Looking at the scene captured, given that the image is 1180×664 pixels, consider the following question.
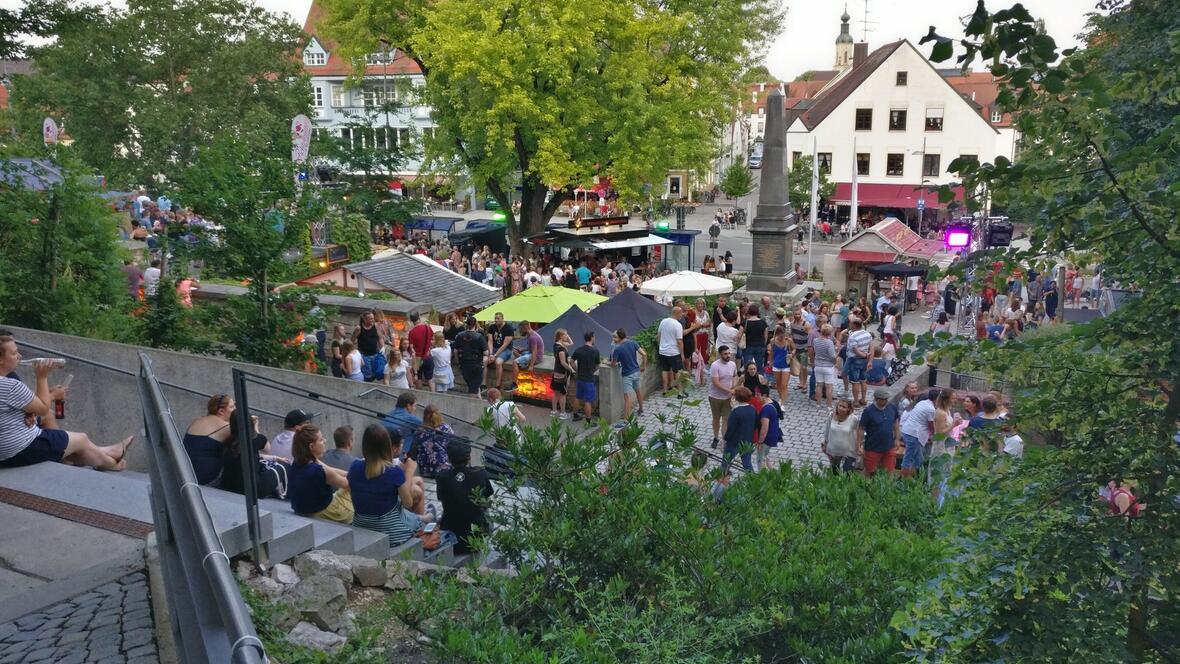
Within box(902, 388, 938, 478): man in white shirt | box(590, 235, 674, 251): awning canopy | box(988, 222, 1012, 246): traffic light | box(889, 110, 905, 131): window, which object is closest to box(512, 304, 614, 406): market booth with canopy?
box(902, 388, 938, 478): man in white shirt

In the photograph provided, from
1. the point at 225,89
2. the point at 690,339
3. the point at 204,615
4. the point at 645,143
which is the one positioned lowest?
the point at 690,339

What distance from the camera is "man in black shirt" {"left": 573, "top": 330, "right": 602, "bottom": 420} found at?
14.5 metres

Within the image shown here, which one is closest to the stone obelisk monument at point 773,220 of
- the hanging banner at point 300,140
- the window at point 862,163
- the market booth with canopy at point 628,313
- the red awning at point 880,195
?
the market booth with canopy at point 628,313

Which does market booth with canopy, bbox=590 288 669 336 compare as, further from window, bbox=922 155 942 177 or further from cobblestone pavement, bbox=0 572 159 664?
window, bbox=922 155 942 177

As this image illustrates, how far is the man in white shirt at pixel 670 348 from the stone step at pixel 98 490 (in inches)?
400

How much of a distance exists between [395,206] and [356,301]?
16781 mm

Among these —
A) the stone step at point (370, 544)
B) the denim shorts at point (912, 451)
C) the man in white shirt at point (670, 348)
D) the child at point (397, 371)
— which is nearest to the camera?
the stone step at point (370, 544)

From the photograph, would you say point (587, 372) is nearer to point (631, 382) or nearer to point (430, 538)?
point (631, 382)

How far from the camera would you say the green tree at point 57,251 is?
36.7ft

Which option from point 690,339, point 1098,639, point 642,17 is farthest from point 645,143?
point 1098,639

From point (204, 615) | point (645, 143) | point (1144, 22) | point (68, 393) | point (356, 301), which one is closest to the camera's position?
point (204, 615)

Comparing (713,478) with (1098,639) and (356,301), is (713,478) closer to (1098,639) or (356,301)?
(1098,639)

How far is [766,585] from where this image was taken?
16.3 feet

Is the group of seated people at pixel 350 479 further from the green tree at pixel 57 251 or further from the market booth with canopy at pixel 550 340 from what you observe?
the market booth with canopy at pixel 550 340
